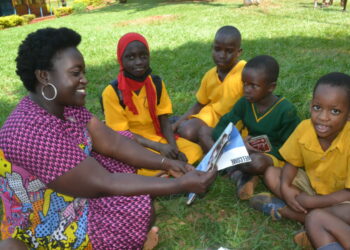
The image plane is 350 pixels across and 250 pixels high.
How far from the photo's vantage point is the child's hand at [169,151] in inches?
130

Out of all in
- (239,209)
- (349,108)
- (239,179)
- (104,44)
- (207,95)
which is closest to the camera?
(349,108)

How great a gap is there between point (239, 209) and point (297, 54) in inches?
190

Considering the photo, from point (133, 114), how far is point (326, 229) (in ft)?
6.69

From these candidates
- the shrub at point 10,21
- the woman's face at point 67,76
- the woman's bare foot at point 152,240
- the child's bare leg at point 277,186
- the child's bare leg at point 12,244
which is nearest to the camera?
the child's bare leg at point 12,244

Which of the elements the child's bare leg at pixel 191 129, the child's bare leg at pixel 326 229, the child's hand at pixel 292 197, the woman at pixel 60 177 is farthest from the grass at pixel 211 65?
Answer: the child's bare leg at pixel 191 129

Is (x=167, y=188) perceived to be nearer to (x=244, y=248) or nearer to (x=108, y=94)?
(x=244, y=248)

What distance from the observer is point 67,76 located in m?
2.05

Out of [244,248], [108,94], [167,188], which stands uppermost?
[108,94]

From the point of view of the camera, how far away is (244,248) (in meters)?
2.41

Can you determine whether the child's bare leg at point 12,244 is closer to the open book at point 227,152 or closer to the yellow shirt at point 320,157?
the open book at point 227,152

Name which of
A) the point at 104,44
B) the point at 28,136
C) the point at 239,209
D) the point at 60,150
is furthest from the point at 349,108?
the point at 104,44

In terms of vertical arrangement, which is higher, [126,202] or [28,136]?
[28,136]

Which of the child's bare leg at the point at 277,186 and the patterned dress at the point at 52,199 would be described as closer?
the patterned dress at the point at 52,199

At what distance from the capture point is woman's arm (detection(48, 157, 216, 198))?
79.4 inches
